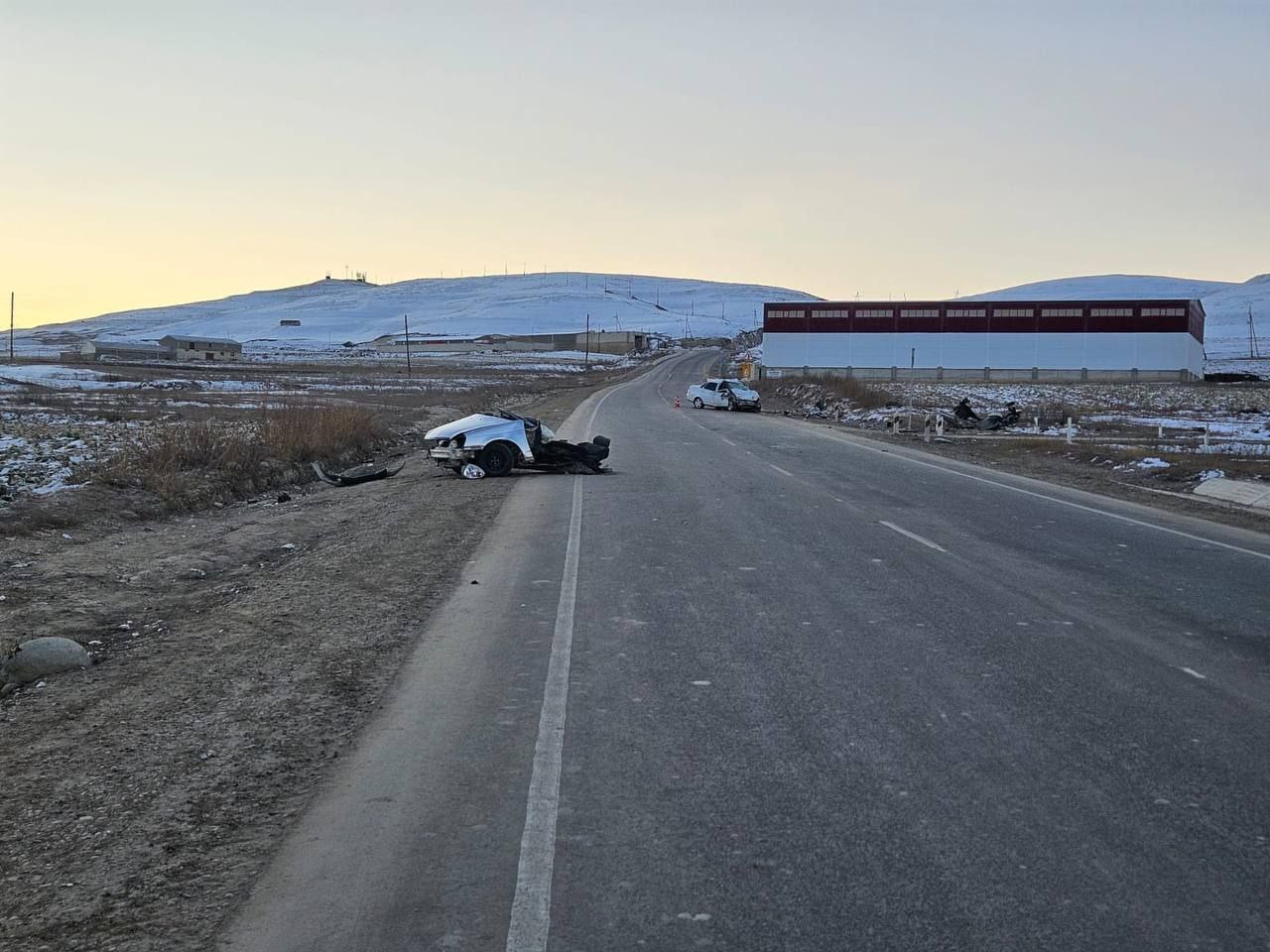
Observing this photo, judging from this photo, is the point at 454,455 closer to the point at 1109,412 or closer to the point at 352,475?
the point at 352,475

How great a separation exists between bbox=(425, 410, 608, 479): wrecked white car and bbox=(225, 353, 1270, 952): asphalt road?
893 cm

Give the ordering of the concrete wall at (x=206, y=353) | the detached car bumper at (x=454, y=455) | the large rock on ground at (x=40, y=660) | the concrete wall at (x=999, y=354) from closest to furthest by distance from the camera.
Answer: the large rock on ground at (x=40, y=660)
the detached car bumper at (x=454, y=455)
the concrete wall at (x=999, y=354)
the concrete wall at (x=206, y=353)

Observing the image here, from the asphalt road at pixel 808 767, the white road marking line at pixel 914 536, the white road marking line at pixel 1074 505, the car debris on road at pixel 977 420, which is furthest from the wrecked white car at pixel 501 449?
the car debris on road at pixel 977 420

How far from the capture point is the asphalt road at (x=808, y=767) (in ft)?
13.5

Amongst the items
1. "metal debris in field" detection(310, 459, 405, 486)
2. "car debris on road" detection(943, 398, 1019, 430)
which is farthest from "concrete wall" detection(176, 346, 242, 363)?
"metal debris in field" detection(310, 459, 405, 486)

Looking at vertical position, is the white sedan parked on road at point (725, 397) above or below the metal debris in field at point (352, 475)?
above

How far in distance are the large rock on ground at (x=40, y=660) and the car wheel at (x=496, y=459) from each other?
12.4 meters

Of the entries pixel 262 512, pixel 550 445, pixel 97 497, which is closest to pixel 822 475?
pixel 550 445

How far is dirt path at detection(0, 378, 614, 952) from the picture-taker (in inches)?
175

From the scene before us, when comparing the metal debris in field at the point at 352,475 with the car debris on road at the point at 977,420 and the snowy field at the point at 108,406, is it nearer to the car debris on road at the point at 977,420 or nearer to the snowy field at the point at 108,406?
the snowy field at the point at 108,406

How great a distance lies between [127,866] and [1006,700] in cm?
479

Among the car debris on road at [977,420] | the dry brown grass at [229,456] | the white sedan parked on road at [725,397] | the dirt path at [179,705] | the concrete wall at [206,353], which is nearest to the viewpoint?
the dirt path at [179,705]

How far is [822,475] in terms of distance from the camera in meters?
20.7

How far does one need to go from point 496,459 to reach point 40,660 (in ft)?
42.1
